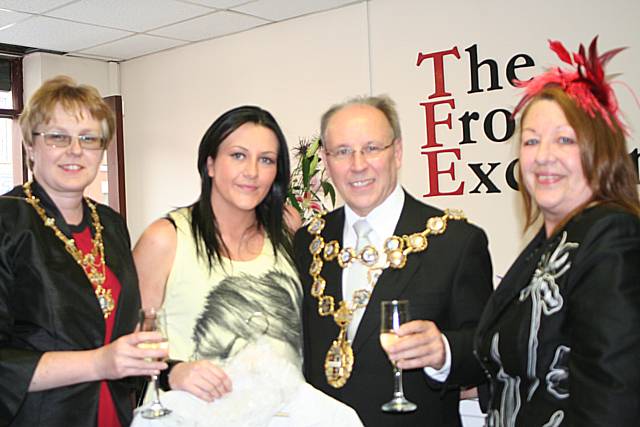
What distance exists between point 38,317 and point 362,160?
3.53ft

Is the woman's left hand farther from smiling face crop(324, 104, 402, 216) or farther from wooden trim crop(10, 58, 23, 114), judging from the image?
wooden trim crop(10, 58, 23, 114)

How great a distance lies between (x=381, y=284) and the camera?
241cm

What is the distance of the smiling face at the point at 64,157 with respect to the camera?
2.45 m

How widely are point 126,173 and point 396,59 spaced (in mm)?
3404

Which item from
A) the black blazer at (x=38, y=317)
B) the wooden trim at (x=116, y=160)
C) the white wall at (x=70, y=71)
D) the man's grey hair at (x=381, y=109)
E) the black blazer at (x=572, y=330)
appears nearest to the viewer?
the black blazer at (x=572, y=330)

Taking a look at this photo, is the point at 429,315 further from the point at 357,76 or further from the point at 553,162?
the point at 357,76

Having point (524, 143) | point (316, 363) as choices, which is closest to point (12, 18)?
point (316, 363)

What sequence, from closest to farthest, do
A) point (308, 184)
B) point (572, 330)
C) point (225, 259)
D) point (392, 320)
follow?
1. point (572, 330)
2. point (392, 320)
3. point (225, 259)
4. point (308, 184)

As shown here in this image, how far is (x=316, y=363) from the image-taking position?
2484mm

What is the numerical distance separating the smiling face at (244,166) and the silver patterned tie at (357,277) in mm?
361

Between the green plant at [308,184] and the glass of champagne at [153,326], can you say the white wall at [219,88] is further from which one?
the glass of champagne at [153,326]

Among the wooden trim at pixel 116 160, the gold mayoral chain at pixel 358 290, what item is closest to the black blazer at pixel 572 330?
the gold mayoral chain at pixel 358 290

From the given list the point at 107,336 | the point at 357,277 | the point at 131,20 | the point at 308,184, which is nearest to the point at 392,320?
the point at 357,277

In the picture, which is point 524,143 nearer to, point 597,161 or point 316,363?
point 597,161
